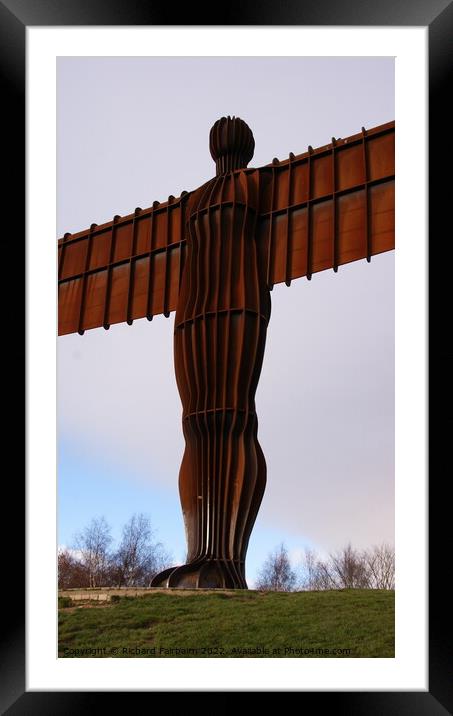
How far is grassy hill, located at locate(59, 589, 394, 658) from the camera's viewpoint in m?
10.2

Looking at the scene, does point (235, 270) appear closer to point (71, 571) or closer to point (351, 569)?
point (351, 569)

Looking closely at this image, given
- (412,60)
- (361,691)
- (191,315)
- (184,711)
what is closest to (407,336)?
(412,60)

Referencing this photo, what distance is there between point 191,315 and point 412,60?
5414mm

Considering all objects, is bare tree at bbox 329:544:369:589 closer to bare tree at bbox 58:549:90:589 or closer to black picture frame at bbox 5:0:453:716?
bare tree at bbox 58:549:90:589

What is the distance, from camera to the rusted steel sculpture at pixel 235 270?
12.3m

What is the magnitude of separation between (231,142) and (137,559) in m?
6.96

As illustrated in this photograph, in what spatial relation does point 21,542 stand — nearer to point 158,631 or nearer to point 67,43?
point 158,631

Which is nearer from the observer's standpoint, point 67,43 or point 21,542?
point 21,542

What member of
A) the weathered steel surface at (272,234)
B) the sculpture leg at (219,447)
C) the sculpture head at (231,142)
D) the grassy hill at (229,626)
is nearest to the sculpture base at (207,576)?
the sculpture leg at (219,447)

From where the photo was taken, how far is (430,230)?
8.20 metres

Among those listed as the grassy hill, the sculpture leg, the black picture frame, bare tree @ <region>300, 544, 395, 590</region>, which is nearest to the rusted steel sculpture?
the sculpture leg

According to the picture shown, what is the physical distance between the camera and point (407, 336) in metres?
8.41

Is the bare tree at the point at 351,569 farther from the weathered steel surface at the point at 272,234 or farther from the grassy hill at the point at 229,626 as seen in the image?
the weathered steel surface at the point at 272,234

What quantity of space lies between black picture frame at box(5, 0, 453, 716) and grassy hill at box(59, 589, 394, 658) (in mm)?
1997
